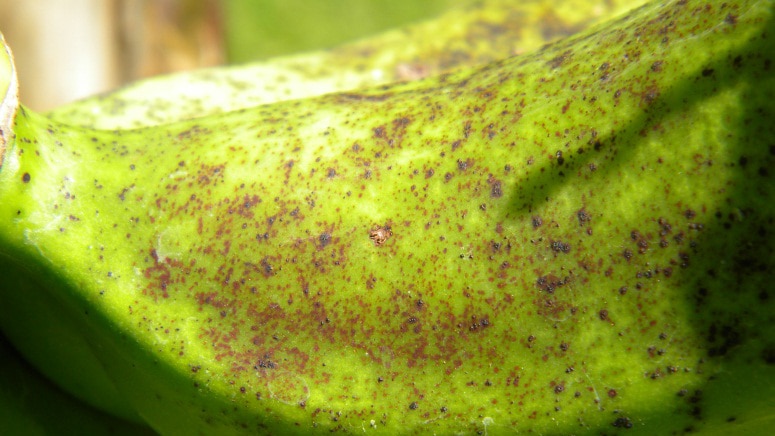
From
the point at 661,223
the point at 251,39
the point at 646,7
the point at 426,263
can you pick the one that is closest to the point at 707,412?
the point at 661,223

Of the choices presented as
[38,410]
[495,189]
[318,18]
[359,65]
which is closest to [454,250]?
[495,189]

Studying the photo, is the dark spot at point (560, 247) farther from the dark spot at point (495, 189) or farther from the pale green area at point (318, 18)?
the pale green area at point (318, 18)

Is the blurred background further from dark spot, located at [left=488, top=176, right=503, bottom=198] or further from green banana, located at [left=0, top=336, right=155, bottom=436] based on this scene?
dark spot, located at [left=488, top=176, right=503, bottom=198]

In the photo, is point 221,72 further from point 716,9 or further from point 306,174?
point 716,9

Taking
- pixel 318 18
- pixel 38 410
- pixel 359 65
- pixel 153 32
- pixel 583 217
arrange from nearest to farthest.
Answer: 1. pixel 583 217
2. pixel 38 410
3. pixel 359 65
4. pixel 153 32
5. pixel 318 18

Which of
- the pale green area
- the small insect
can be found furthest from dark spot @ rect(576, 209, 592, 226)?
the pale green area

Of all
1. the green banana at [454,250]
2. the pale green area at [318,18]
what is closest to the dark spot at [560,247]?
the green banana at [454,250]

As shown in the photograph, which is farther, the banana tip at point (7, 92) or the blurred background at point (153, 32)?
the blurred background at point (153, 32)

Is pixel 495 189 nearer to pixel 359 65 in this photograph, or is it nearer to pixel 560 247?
pixel 560 247
